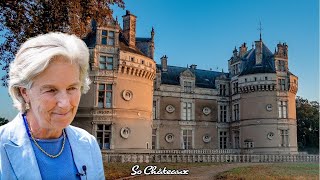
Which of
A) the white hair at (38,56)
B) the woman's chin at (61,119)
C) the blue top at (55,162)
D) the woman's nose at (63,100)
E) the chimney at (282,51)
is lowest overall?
the blue top at (55,162)

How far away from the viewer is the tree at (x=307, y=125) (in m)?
11.4

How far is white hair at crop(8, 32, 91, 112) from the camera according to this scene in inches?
50.7

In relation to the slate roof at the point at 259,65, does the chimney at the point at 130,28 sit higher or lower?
higher

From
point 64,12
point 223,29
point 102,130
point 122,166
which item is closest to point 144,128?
point 102,130

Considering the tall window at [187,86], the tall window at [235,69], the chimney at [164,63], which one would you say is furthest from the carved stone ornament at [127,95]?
the tall window at [235,69]

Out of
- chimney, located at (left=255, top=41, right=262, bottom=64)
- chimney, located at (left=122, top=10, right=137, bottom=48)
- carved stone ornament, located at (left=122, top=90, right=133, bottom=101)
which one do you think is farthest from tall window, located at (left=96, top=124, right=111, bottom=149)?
chimney, located at (left=255, top=41, right=262, bottom=64)

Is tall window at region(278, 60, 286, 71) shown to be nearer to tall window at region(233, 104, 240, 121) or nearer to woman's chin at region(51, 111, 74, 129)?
tall window at region(233, 104, 240, 121)

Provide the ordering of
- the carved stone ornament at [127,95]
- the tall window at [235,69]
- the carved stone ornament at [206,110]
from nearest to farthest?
the carved stone ornament at [127,95] < the tall window at [235,69] < the carved stone ornament at [206,110]

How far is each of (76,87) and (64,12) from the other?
4.76 meters

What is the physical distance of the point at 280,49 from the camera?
575 inches

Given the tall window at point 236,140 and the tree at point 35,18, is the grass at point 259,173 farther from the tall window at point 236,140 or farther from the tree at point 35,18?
the tall window at point 236,140

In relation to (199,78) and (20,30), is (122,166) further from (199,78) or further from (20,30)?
(199,78)

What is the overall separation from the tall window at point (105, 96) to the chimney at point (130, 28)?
174 cm

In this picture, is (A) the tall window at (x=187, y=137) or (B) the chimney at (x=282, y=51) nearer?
(B) the chimney at (x=282, y=51)
